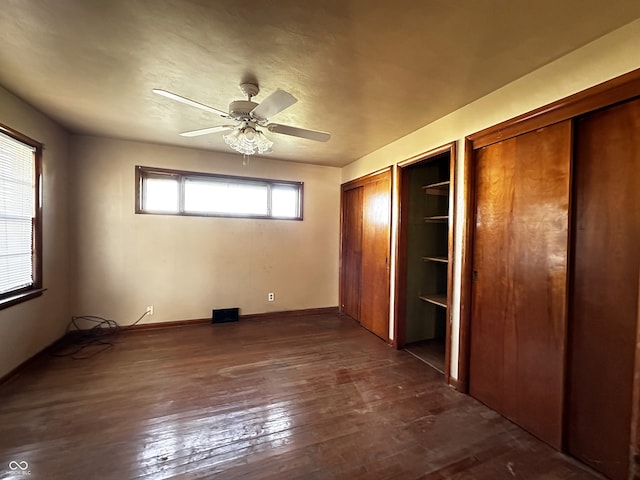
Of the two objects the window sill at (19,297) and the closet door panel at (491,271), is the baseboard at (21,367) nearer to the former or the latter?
the window sill at (19,297)

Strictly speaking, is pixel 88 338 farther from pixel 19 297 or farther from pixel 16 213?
pixel 16 213

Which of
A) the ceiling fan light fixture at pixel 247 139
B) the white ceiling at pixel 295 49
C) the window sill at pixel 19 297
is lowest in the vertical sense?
the window sill at pixel 19 297

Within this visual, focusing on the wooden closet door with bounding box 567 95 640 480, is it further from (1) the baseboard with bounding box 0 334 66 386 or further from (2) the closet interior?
(1) the baseboard with bounding box 0 334 66 386

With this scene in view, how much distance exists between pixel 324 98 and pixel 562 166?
69.2 inches

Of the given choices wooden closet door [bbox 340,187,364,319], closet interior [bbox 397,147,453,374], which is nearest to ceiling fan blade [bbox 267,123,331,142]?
closet interior [bbox 397,147,453,374]

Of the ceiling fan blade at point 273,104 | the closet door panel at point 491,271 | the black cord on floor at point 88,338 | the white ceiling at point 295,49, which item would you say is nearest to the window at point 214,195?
the white ceiling at point 295,49

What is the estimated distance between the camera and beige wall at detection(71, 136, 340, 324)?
346 centimetres

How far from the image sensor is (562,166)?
1.70 m

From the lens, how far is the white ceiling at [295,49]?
136 cm

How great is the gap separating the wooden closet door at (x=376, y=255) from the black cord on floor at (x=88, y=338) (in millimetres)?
3081

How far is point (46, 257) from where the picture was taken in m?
2.89

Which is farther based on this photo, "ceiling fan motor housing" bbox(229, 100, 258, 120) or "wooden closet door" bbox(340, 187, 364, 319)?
"wooden closet door" bbox(340, 187, 364, 319)

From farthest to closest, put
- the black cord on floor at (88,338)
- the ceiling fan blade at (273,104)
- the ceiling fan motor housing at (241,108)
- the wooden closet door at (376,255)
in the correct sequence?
the wooden closet door at (376,255) → the black cord on floor at (88,338) → the ceiling fan motor housing at (241,108) → the ceiling fan blade at (273,104)

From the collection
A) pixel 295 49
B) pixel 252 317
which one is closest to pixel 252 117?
pixel 295 49
